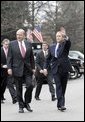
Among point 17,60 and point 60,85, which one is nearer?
point 17,60

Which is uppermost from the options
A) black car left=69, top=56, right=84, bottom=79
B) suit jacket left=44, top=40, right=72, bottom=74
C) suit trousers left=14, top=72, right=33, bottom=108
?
suit jacket left=44, top=40, right=72, bottom=74

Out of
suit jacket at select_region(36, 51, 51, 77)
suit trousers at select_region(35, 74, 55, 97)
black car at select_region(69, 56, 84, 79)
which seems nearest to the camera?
suit trousers at select_region(35, 74, 55, 97)

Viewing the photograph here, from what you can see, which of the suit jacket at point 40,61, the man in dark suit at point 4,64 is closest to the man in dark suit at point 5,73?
the man in dark suit at point 4,64

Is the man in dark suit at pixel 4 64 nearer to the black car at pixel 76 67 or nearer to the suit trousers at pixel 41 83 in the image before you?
the suit trousers at pixel 41 83

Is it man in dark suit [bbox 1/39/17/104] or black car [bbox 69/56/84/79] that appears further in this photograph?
black car [bbox 69/56/84/79]

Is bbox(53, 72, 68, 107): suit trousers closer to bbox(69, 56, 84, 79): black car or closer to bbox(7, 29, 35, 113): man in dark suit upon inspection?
bbox(7, 29, 35, 113): man in dark suit

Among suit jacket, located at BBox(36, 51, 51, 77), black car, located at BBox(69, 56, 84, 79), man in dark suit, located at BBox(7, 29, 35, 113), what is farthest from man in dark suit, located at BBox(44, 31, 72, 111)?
black car, located at BBox(69, 56, 84, 79)

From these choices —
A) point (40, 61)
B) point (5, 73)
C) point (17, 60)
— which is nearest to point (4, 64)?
point (5, 73)

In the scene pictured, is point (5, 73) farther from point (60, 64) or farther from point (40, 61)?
point (60, 64)

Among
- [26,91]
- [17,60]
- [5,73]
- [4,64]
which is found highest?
[17,60]

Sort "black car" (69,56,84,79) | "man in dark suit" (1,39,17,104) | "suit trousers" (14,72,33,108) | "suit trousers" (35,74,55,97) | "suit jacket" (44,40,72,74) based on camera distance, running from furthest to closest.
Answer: "black car" (69,56,84,79) < "suit trousers" (35,74,55,97) < "man in dark suit" (1,39,17,104) < "suit jacket" (44,40,72,74) < "suit trousers" (14,72,33,108)

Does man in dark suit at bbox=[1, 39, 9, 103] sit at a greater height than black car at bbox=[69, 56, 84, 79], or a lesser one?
greater

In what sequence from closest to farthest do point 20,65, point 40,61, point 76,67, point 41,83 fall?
1. point 20,65
2. point 41,83
3. point 40,61
4. point 76,67

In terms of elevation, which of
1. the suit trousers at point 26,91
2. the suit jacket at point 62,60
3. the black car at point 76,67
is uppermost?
the suit jacket at point 62,60
